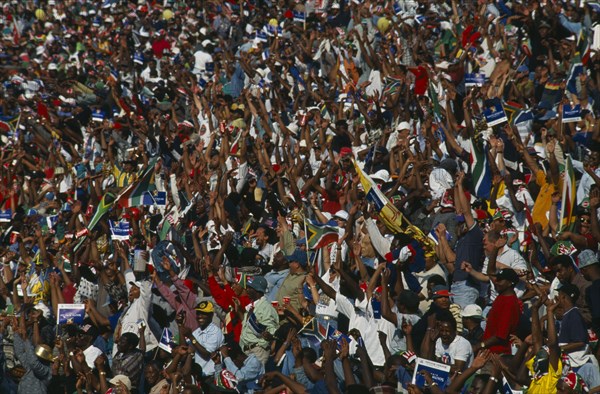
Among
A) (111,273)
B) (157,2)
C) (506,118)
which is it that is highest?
(506,118)

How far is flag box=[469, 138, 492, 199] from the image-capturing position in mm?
11676

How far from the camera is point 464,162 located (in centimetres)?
1253

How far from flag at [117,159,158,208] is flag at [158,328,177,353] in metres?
4.26

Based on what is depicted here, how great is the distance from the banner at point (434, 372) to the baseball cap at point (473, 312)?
1.04 m

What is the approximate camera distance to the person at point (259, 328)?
988cm

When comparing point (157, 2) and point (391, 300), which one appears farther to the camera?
point (157, 2)

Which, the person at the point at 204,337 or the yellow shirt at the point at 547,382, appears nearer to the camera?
the yellow shirt at the point at 547,382

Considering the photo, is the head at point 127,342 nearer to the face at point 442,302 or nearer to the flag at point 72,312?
the flag at point 72,312

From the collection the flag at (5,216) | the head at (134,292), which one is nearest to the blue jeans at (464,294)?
the head at (134,292)

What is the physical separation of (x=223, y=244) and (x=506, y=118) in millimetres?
3088

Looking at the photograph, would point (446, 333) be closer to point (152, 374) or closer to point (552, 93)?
point (152, 374)

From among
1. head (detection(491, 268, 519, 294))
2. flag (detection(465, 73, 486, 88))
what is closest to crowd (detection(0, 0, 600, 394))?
head (detection(491, 268, 519, 294))

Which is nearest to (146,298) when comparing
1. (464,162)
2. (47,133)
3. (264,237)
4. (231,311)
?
(231,311)

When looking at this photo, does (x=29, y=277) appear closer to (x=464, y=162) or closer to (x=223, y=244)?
(x=223, y=244)
